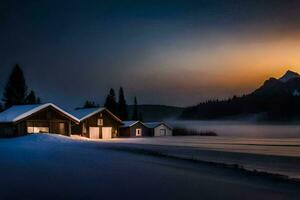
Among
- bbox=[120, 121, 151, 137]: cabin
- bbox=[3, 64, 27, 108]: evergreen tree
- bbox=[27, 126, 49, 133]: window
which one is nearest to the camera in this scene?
bbox=[27, 126, 49, 133]: window

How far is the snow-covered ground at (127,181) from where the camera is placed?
17.5 m

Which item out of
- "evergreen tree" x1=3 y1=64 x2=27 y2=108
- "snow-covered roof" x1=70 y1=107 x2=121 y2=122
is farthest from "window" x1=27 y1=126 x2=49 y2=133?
"evergreen tree" x1=3 y1=64 x2=27 y2=108

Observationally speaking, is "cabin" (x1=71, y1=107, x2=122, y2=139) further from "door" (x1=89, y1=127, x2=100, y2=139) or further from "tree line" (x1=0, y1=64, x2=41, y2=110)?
"tree line" (x1=0, y1=64, x2=41, y2=110)

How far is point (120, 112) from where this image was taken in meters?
153

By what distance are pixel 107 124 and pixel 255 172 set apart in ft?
209

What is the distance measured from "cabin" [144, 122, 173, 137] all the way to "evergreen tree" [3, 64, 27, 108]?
34.8 meters

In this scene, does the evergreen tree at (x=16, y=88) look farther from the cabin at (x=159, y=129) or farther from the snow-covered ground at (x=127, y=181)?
the snow-covered ground at (x=127, y=181)

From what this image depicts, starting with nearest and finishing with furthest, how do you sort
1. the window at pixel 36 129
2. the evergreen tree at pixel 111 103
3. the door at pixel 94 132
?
the window at pixel 36 129 → the door at pixel 94 132 → the evergreen tree at pixel 111 103

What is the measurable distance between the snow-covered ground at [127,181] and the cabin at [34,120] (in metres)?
33.4

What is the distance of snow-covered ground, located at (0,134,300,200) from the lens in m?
17.5

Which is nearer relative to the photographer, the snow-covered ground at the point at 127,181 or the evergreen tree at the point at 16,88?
the snow-covered ground at the point at 127,181

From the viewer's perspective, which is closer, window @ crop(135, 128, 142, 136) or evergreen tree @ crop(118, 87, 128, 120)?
window @ crop(135, 128, 142, 136)

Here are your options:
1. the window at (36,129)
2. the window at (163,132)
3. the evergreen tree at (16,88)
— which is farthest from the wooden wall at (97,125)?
the evergreen tree at (16,88)

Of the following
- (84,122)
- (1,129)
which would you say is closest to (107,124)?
(84,122)
